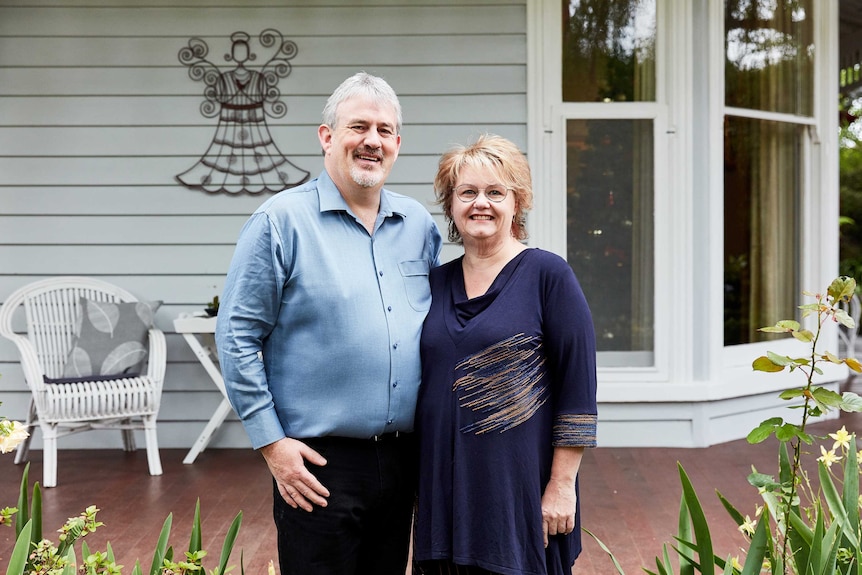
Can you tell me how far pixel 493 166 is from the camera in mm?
2055

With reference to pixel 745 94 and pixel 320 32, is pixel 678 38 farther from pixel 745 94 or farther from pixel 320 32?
pixel 320 32

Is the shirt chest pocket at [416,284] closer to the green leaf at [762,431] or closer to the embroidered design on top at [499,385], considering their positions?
the embroidered design on top at [499,385]

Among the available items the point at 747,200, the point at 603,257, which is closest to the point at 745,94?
the point at 747,200

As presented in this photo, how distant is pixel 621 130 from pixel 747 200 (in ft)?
3.12

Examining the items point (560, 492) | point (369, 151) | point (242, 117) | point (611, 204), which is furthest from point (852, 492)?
point (242, 117)

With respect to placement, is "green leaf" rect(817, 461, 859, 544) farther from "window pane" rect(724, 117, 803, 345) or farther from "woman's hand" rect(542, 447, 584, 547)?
"window pane" rect(724, 117, 803, 345)

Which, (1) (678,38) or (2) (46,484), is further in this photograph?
(1) (678,38)

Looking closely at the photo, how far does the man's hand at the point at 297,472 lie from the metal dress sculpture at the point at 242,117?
3.27 meters

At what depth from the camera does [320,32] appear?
512cm

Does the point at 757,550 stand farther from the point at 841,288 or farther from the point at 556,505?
the point at 841,288

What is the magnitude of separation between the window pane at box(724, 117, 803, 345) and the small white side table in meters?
2.87

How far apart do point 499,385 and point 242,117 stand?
3587 mm

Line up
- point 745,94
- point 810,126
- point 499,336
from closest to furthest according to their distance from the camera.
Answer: point 499,336 < point 745,94 < point 810,126

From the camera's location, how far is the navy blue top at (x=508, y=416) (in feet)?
6.43
